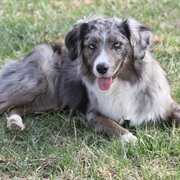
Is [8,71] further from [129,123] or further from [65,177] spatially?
[65,177]

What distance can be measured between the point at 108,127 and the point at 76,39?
0.97 meters

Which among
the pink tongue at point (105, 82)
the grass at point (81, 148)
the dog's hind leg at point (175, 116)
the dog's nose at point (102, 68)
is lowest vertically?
→ the grass at point (81, 148)

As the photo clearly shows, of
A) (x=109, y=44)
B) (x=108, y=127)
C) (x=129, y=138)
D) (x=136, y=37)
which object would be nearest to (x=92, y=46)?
(x=109, y=44)

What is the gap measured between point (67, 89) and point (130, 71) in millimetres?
1045

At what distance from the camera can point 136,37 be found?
4918 mm

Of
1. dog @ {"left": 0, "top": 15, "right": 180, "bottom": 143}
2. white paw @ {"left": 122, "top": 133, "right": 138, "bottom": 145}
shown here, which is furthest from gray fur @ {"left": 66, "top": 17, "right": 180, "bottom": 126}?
white paw @ {"left": 122, "top": 133, "right": 138, "bottom": 145}

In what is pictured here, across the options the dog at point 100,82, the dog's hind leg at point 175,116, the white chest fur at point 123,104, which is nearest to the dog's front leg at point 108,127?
the dog at point 100,82

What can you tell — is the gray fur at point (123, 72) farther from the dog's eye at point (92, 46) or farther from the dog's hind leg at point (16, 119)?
the dog's hind leg at point (16, 119)

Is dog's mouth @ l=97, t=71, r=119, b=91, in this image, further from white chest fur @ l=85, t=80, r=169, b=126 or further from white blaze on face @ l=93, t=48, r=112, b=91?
white chest fur @ l=85, t=80, r=169, b=126

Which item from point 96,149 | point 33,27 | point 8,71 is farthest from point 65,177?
point 33,27

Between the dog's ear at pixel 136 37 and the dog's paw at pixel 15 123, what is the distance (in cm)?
142

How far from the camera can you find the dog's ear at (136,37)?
4.90 metres

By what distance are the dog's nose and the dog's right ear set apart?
0.45 meters

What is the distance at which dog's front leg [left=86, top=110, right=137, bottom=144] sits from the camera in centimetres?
482
